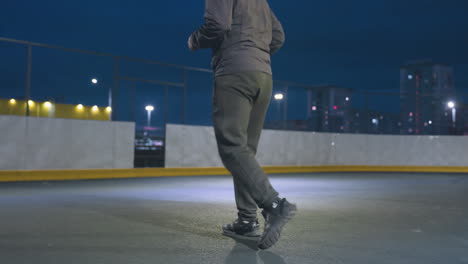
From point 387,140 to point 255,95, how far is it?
1514 centimetres

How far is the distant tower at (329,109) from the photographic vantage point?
1662 cm

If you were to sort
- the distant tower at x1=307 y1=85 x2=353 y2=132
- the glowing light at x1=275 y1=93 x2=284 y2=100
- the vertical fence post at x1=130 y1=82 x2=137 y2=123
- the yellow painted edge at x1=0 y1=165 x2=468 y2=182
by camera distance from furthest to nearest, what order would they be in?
the distant tower at x1=307 y1=85 x2=353 y2=132 → the glowing light at x1=275 y1=93 x2=284 y2=100 → the vertical fence post at x1=130 y1=82 x2=137 y2=123 → the yellow painted edge at x1=0 y1=165 x2=468 y2=182

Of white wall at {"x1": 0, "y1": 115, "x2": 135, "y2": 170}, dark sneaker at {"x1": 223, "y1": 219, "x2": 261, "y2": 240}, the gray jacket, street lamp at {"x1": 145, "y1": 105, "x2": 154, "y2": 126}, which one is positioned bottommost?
dark sneaker at {"x1": 223, "y1": 219, "x2": 261, "y2": 240}

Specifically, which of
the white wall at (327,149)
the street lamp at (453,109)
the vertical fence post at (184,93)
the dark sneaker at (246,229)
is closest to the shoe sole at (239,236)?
the dark sneaker at (246,229)

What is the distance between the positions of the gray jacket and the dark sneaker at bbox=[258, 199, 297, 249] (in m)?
0.92

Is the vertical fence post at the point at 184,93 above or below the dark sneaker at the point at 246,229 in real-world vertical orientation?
above

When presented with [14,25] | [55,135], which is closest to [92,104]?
[55,135]

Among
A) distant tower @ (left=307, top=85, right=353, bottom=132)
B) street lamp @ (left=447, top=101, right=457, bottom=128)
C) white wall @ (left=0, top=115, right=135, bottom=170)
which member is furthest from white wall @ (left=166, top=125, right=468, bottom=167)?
street lamp @ (left=447, top=101, right=457, bottom=128)

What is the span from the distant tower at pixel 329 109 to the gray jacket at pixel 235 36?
12807mm

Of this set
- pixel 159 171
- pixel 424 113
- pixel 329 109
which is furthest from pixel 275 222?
pixel 424 113

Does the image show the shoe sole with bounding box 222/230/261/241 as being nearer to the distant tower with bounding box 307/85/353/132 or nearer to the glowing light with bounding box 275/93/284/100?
the glowing light with bounding box 275/93/284/100

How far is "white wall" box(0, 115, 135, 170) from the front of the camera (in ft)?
32.0

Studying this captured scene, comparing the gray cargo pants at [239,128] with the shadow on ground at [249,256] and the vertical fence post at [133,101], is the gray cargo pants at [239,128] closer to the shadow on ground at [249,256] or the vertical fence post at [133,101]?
the shadow on ground at [249,256]

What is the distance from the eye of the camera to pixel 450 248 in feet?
10.6
